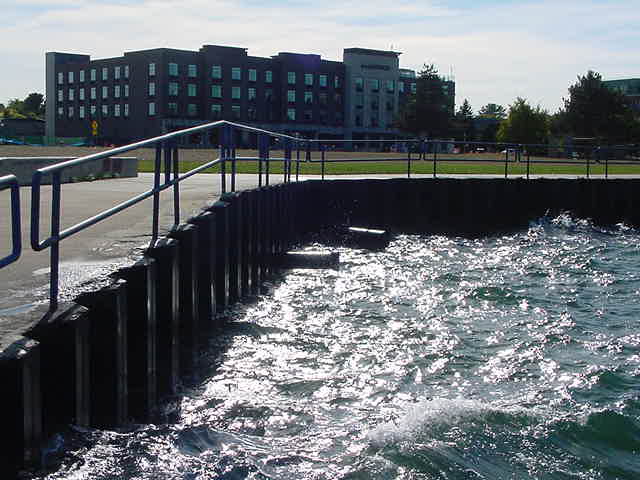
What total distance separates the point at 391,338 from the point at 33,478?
673 centimetres

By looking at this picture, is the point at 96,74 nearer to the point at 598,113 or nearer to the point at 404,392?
the point at 598,113

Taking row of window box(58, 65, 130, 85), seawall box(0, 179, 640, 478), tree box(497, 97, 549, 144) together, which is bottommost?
seawall box(0, 179, 640, 478)

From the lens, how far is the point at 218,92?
105500 millimetres

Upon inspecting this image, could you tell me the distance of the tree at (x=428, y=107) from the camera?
98.9 m

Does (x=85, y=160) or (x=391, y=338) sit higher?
(x=85, y=160)

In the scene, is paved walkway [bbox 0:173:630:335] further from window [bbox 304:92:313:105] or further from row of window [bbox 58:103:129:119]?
window [bbox 304:92:313:105]

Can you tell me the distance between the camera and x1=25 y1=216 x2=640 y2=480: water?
6.49 m

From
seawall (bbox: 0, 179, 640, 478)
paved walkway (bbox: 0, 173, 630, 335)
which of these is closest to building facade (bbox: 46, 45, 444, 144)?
seawall (bbox: 0, 179, 640, 478)

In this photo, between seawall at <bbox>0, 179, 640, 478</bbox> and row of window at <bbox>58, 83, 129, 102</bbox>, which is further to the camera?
row of window at <bbox>58, 83, 129, 102</bbox>

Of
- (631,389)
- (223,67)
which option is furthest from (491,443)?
(223,67)

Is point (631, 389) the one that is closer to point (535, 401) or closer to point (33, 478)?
point (535, 401)

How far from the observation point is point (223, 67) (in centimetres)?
10550

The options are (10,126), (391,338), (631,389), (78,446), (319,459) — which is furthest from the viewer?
(10,126)

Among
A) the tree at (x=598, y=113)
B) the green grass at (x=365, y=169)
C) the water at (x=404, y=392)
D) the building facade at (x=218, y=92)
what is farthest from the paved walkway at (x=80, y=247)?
the building facade at (x=218, y=92)
